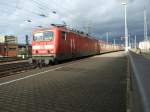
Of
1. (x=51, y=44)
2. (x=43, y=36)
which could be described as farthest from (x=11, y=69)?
(x=43, y=36)

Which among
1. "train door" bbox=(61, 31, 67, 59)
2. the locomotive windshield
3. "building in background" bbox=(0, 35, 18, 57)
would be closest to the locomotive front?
the locomotive windshield

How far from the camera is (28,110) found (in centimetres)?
648

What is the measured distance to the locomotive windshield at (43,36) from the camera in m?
24.4

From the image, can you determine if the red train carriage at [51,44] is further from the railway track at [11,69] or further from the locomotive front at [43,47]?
the railway track at [11,69]

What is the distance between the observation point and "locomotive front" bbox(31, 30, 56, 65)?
23884 mm

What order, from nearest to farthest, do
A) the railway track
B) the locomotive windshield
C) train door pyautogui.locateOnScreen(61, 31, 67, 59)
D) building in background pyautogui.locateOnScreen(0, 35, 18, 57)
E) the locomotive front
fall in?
the railway track
the locomotive front
the locomotive windshield
train door pyautogui.locateOnScreen(61, 31, 67, 59)
building in background pyautogui.locateOnScreen(0, 35, 18, 57)

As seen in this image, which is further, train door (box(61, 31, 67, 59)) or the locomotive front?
train door (box(61, 31, 67, 59))

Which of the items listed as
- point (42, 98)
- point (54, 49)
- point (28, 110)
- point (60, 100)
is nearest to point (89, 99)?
point (60, 100)

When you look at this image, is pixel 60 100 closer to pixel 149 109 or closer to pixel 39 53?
pixel 149 109

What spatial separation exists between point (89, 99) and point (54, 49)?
16200 mm

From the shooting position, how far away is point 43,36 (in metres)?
24.9

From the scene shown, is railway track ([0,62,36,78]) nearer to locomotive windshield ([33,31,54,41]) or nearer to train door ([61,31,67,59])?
locomotive windshield ([33,31,54,41])

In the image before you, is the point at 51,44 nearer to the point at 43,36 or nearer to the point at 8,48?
the point at 43,36

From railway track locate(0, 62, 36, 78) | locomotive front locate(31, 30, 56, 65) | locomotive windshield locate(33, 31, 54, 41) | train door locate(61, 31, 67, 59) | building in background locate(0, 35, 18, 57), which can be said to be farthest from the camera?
building in background locate(0, 35, 18, 57)
